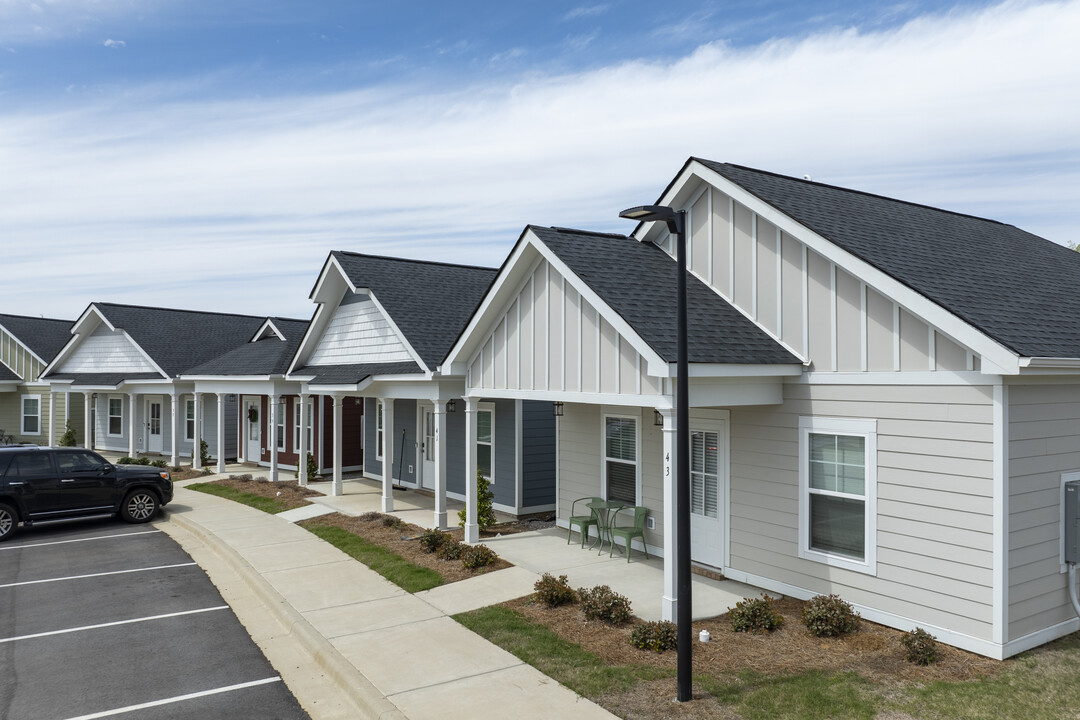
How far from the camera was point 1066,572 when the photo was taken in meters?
8.94

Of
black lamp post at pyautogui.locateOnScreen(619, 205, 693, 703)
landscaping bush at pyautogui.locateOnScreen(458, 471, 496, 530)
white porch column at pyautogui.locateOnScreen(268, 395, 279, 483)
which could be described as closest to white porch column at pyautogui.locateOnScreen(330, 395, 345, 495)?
white porch column at pyautogui.locateOnScreen(268, 395, 279, 483)

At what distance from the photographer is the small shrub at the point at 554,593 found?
10109mm

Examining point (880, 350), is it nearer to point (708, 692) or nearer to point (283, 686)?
point (708, 692)

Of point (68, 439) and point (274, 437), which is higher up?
point (274, 437)

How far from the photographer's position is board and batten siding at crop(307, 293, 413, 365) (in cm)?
1816

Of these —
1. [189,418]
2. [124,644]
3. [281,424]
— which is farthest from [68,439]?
[124,644]

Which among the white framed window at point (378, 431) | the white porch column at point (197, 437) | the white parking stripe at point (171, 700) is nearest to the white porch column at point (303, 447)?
the white framed window at point (378, 431)

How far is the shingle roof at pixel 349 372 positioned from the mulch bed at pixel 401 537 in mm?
3137

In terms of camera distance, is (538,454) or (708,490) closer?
(708,490)

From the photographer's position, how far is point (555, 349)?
1162 centimetres

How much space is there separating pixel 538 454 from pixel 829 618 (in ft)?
30.5

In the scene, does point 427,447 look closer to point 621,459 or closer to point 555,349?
point 621,459

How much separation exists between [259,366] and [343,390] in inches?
299

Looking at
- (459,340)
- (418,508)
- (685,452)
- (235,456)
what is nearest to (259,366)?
(235,456)
